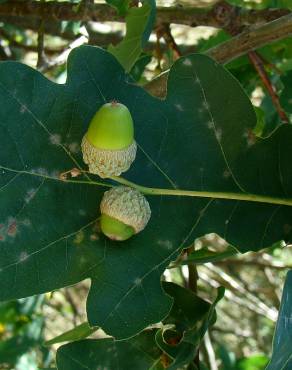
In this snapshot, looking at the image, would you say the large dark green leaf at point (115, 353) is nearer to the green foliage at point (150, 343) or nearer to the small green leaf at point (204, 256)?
the green foliage at point (150, 343)

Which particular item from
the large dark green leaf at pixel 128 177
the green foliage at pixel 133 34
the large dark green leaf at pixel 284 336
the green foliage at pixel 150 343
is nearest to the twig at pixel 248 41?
the green foliage at pixel 133 34

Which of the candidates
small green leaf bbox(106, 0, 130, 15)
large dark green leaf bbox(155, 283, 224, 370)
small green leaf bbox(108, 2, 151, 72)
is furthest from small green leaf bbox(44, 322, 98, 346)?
small green leaf bbox(106, 0, 130, 15)

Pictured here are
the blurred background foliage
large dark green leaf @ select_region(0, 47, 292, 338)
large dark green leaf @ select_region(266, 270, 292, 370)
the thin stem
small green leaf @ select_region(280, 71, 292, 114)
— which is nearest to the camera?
large dark green leaf @ select_region(266, 270, 292, 370)

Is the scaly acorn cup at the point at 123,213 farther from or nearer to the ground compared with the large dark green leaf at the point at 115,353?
farther from the ground

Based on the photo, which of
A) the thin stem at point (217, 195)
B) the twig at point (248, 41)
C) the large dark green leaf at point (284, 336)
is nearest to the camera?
the large dark green leaf at point (284, 336)

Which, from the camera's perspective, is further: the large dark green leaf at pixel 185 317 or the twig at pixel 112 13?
the twig at pixel 112 13

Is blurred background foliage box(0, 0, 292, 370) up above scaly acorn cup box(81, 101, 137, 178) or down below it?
below

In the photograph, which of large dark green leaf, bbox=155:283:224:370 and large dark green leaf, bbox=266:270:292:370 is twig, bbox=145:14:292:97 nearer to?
large dark green leaf, bbox=155:283:224:370
